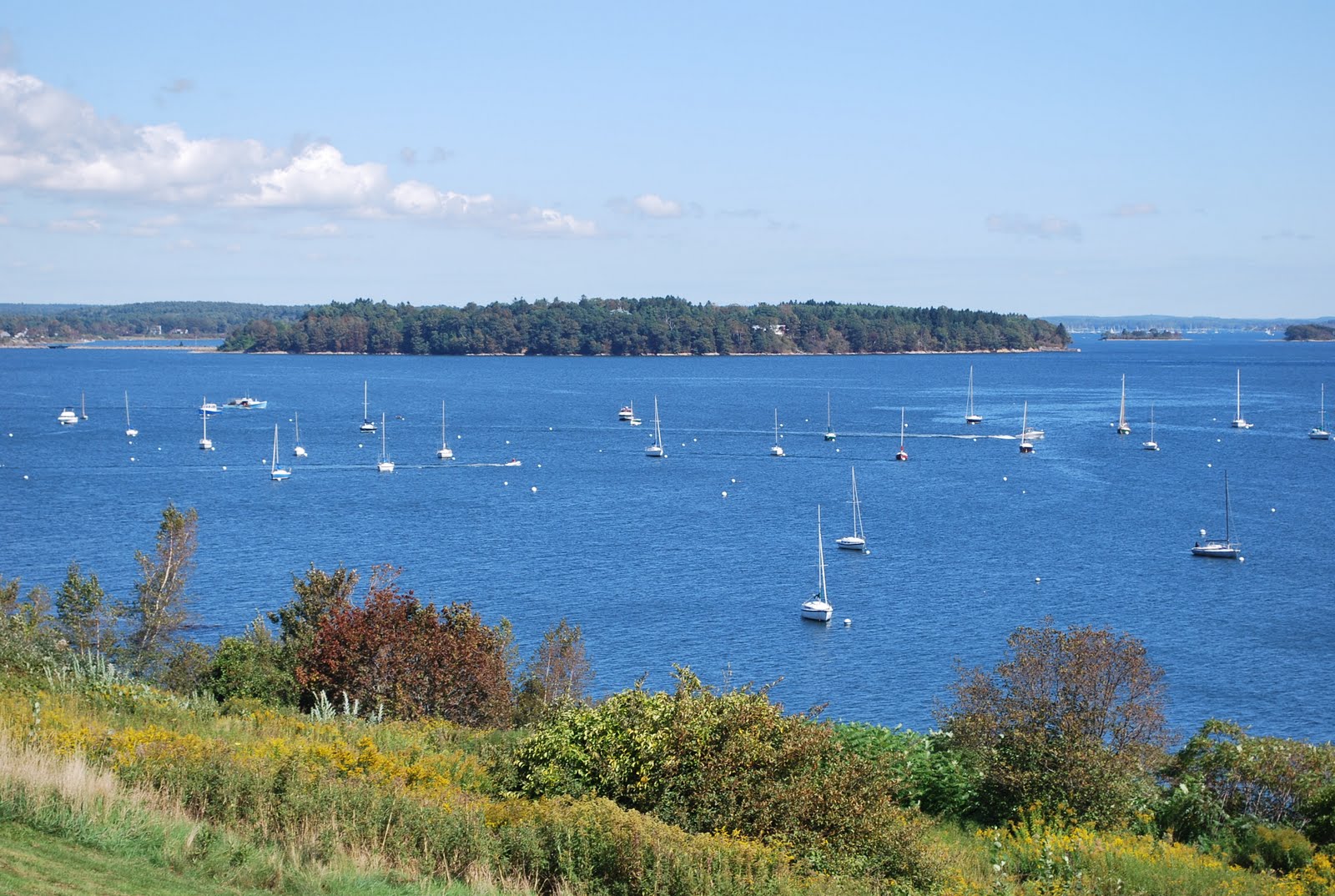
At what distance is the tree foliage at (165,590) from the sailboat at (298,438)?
61.8 m

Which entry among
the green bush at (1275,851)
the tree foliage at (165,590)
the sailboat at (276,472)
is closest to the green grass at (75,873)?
the green bush at (1275,851)

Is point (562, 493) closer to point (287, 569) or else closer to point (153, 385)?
point (287, 569)

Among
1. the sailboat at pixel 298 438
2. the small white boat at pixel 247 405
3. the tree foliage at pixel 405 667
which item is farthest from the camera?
the small white boat at pixel 247 405

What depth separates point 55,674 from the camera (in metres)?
18.9

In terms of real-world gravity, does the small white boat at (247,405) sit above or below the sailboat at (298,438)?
above

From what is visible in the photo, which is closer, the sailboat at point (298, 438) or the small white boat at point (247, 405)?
the sailboat at point (298, 438)

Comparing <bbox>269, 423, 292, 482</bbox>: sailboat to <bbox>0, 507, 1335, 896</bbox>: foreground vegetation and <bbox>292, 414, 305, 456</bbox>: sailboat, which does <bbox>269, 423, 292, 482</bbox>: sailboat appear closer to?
<bbox>292, 414, 305, 456</bbox>: sailboat

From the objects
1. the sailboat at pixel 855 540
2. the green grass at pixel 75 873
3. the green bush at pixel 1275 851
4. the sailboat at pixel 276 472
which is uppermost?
the green grass at pixel 75 873

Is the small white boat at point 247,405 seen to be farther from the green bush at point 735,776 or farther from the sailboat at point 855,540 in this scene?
the green bush at point 735,776

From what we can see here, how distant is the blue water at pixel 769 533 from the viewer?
45.5 metres

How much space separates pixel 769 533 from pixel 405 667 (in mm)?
46768

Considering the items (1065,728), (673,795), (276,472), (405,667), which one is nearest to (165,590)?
(405,667)

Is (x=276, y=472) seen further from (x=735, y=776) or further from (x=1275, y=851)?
(x=1275, y=851)

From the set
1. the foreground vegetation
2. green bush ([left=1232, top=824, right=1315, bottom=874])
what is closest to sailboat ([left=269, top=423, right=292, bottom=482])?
the foreground vegetation
